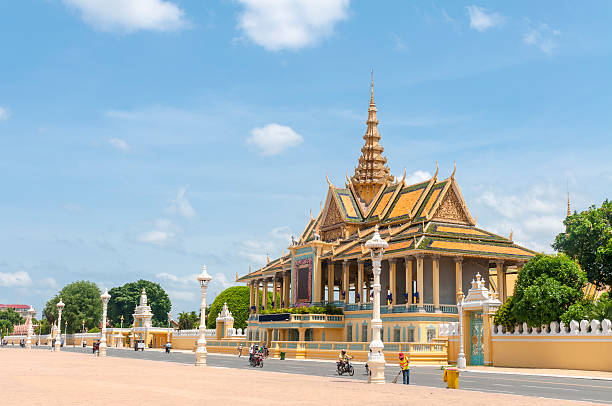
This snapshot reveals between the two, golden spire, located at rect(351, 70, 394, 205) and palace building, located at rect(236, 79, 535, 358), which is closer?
palace building, located at rect(236, 79, 535, 358)

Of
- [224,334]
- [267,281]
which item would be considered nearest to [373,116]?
[267,281]

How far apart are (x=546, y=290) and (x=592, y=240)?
11.0m

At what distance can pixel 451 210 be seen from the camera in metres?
61.2

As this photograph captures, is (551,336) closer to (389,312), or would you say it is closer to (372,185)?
(389,312)

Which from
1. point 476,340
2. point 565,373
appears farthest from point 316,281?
point 565,373

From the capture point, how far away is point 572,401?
57.8 ft

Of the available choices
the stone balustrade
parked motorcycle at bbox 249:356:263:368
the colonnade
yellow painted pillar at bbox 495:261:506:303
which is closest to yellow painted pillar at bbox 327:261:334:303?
the colonnade

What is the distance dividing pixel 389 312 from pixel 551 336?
2103 cm

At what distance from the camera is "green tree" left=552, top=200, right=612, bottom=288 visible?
1727 inches

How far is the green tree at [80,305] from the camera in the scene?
110 meters

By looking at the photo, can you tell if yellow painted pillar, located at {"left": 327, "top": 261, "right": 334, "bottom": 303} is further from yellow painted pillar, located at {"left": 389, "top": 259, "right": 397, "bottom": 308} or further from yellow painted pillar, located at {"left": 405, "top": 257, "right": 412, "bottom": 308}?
yellow painted pillar, located at {"left": 405, "top": 257, "right": 412, "bottom": 308}

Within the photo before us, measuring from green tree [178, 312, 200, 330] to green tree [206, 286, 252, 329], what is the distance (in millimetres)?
13065

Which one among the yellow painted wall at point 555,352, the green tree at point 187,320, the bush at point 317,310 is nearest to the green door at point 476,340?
the yellow painted wall at point 555,352

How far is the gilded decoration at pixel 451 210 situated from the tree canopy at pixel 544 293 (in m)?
21.7
